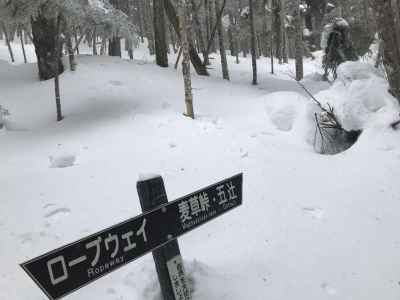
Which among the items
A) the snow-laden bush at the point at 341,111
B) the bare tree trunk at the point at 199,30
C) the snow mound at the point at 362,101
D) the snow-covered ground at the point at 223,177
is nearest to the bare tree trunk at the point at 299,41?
the bare tree trunk at the point at 199,30

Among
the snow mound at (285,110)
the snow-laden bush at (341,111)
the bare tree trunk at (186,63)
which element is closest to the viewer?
the snow-laden bush at (341,111)

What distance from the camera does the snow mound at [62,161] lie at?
6855 millimetres

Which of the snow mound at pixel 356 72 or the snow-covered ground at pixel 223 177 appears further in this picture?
the snow mound at pixel 356 72

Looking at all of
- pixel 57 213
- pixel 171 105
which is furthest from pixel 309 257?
pixel 171 105

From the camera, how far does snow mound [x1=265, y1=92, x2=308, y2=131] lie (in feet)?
26.2

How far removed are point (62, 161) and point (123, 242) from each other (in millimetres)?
5071

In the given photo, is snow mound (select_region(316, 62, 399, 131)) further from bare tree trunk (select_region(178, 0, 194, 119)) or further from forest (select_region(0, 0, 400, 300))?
bare tree trunk (select_region(178, 0, 194, 119))

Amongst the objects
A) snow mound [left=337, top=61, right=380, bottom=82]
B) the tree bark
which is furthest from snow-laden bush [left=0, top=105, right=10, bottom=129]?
snow mound [left=337, top=61, right=380, bottom=82]

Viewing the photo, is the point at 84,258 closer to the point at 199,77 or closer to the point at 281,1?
the point at 199,77

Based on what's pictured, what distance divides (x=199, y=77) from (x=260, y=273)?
943cm

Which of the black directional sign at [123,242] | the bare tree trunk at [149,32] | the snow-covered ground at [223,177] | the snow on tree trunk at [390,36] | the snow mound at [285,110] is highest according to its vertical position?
the bare tree trunk at [149,32]

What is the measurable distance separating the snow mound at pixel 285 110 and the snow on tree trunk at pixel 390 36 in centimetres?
200

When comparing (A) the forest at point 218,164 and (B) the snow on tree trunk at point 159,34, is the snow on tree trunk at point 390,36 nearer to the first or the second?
(A) the forest at point 218,164

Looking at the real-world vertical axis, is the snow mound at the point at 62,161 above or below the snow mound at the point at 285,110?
below
